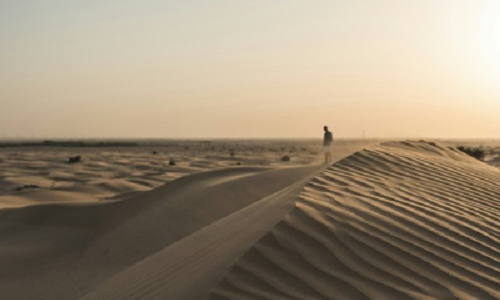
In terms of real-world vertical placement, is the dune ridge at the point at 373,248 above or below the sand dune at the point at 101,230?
above

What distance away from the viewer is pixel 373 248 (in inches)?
122

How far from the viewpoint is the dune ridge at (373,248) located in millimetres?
2559

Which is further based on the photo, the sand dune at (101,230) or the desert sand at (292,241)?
the sand dune at (101,230)

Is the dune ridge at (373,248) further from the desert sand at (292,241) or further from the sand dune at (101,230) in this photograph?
the sand dune at (101,230)

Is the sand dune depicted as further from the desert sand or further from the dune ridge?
the dune ridge

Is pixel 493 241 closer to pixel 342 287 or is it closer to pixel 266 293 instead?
pixel 342 287

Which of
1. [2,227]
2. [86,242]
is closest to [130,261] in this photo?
[86,242]

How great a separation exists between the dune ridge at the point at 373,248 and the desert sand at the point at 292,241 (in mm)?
10

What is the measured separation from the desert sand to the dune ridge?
0.4 inches

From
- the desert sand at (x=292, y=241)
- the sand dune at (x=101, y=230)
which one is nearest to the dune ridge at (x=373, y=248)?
the desert sand at (x=292, y=241)

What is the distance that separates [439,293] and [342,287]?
0.55m

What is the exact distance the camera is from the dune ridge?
101 inches

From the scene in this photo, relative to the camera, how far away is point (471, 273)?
3.02 metres

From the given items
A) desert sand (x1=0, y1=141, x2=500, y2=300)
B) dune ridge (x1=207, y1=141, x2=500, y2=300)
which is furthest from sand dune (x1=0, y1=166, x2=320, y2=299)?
dune ridge (x1=207, y1=141, x2=500, y2=300)
